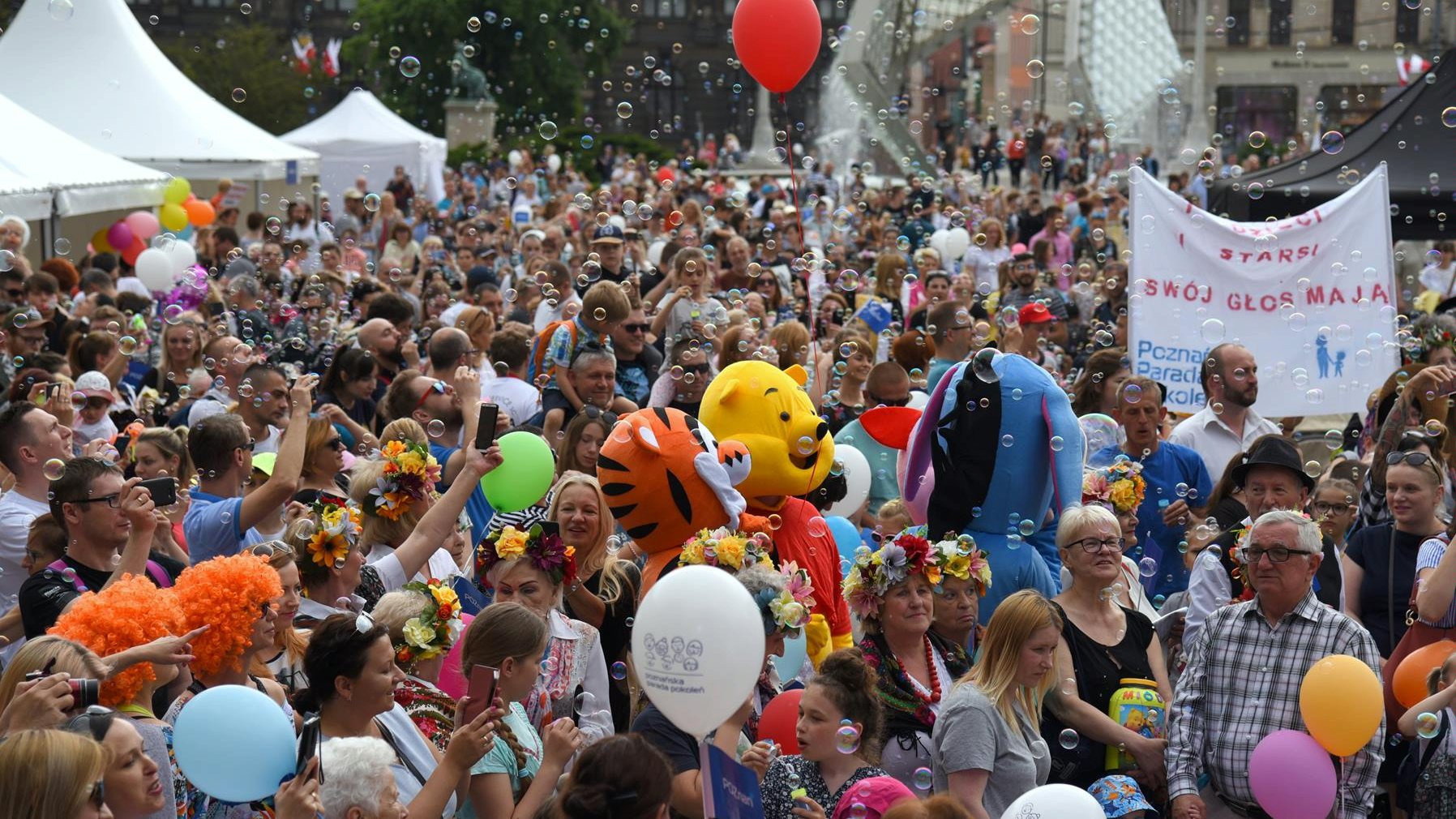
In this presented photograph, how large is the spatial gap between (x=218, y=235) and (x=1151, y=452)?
974 centimetres

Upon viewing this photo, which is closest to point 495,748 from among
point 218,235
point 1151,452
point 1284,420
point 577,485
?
point 577,485

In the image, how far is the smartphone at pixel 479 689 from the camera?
4031mm

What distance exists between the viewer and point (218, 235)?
14102mm

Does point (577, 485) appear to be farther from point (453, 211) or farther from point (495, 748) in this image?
Answer: point (453, 211)

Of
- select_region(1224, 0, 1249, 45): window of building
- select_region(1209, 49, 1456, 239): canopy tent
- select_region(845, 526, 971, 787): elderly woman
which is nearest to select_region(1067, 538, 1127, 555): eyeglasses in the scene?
select_region(845, 526, 971, 787): elderly woman

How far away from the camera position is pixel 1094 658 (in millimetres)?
4793

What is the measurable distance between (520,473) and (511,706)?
1477 millimetres

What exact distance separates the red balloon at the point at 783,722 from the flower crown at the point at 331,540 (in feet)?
4.17

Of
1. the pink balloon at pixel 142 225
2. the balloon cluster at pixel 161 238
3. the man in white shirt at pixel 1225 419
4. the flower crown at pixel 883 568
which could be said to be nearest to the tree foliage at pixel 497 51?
the balloon cluster at pixel 161 238

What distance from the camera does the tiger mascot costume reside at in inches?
204

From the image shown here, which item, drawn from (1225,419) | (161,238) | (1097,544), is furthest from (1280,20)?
(1097,544)

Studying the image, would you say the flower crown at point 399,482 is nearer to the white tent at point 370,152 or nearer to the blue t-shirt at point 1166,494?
the blue t-shirt at point 1166,494

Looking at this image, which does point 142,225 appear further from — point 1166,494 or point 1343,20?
point 1343,20

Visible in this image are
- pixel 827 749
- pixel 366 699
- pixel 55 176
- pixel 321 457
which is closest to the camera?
A: pixel 366 699
